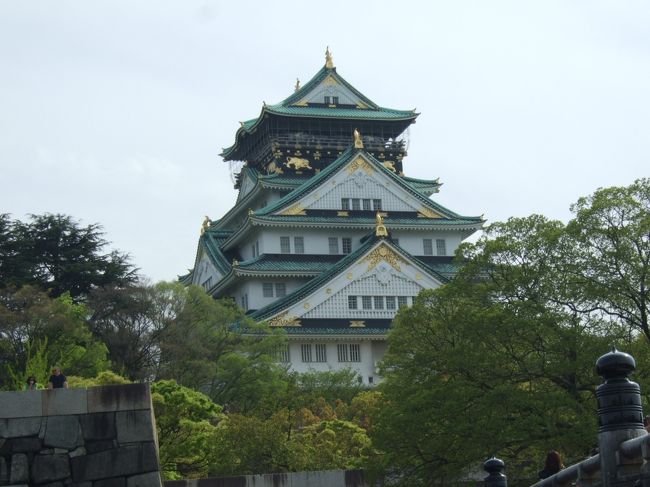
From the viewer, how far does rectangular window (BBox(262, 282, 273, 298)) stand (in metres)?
63.0

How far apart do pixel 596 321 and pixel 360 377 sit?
2866cm

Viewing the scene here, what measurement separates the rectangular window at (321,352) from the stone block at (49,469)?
42157 millimetres

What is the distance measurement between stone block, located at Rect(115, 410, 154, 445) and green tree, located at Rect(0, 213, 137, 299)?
35.2 m

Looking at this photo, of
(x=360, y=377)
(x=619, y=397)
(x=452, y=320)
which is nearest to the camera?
(x=619, y=397)

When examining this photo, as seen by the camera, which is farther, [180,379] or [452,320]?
[180,379]

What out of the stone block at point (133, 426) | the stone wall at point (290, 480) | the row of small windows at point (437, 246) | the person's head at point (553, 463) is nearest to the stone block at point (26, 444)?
the stone block at point (133, 426)

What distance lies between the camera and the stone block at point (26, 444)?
695 inches

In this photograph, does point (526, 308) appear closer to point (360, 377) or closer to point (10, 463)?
point (10, 463)

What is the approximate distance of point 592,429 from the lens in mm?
26969

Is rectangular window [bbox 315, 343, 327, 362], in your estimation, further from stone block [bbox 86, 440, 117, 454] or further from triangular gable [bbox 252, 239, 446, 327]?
stone block [bbox 86, 440, 117, 454]

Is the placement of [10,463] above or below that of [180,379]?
below

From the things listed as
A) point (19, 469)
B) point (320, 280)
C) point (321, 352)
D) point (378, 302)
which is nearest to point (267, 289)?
point (320, 280)

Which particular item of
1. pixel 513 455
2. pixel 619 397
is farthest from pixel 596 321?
pixel 619 397

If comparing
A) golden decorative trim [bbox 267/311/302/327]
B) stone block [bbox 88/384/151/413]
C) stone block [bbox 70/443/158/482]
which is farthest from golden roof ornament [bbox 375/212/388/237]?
A: stone block [bbox 70/443/158/482]
